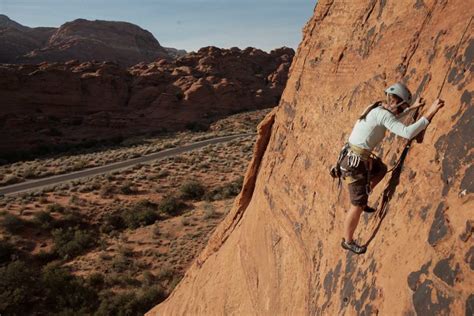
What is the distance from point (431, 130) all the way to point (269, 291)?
3920 millimetres

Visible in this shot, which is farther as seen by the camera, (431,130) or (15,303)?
(15,303)

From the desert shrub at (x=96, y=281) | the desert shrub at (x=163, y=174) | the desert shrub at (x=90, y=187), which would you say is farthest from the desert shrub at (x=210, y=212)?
the desert shrub at (x=90, y=187)

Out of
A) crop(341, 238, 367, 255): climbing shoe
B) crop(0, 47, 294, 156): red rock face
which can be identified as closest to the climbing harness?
crop(341, 238, 367, 255): climbing shoe

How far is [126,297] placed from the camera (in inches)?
639

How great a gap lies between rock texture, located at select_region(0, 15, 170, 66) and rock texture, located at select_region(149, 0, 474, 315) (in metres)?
104

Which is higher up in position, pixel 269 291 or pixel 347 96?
pixel 347 96

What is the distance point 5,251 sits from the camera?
19.9 meters

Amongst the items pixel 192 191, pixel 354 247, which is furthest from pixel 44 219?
pixel 354 247

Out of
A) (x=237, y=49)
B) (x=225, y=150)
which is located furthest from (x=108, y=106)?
(x=237, y=49)

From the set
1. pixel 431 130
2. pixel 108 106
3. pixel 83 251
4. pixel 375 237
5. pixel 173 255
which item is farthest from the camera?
pixel 108 106

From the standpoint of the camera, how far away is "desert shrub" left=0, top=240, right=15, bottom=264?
19625 millimetres

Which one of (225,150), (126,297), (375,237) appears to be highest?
(375,237)

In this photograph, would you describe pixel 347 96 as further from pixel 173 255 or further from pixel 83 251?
pixel 83 251

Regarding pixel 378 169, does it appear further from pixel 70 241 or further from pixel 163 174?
pixel 163 174
